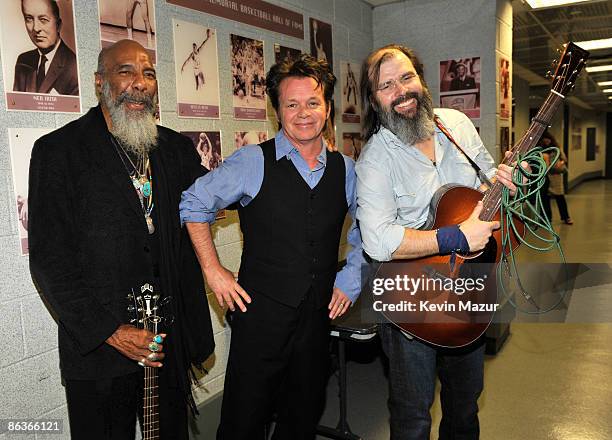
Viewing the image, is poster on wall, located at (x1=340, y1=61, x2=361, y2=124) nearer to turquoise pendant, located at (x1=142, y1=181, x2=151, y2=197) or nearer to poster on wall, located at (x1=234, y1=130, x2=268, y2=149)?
poster on wall, located at (x1=234, y1=130, x2=268, y2=149)

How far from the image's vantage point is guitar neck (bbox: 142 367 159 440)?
1684mm

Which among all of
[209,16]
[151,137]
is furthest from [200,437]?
[209,16]

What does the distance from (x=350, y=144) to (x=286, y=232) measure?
2.38 meters

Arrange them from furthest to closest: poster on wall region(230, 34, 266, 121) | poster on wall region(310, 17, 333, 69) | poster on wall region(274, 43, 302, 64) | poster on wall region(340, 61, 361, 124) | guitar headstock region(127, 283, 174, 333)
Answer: poster on wall region(340, 61, 361, 124)
poster on wall region(310, 17, 333, 69)
poster on wall region(274, 43, 302, 64)
poster on wall region(230, 34, 266, 121)
guitar headstock region(127, 283, 174, 333)

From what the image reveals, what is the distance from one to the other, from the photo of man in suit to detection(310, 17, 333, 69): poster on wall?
1807mm

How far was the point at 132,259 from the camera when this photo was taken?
5.34 feet

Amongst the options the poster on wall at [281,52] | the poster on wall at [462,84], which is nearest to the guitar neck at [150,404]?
the poster on wall at [281,52]

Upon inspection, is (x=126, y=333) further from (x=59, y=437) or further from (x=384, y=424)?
(x=384, y=424)

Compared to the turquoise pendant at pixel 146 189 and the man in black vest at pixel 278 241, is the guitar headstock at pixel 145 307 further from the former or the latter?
the turquoise pendant at pixel 146 189

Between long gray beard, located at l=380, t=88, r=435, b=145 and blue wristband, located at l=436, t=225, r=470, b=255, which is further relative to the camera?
long gray beard, located at l=380, t=88, r=435, b=145

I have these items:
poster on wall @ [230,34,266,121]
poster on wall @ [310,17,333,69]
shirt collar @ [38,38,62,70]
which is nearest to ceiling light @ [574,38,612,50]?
poster on wall @ [310,17,333,69]

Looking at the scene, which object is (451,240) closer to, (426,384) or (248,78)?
(426,384)

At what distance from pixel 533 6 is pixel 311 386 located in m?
4.28

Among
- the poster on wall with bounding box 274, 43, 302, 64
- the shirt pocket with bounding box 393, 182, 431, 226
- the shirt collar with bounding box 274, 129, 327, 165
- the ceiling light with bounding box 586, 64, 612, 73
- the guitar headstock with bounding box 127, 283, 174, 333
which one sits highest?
the ceiling light with bounding box 586, 64, 612, 73
